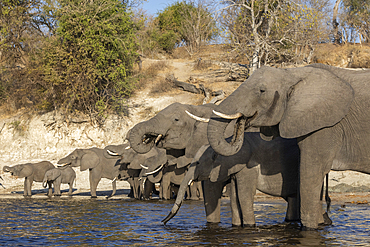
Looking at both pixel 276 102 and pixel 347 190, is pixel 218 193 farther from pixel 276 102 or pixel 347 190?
pixel 347 190

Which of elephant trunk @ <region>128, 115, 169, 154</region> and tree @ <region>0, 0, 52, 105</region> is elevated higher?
tree @ <region>0, 0, 52, 105</region>

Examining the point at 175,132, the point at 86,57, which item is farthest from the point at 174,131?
the point at 86,57

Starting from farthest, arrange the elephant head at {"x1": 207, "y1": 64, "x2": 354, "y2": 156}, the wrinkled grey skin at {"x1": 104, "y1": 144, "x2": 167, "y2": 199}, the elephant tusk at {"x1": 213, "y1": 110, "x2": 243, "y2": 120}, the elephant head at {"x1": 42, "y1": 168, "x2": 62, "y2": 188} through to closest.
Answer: the elephant head at {"x1": 42, "y1": 168, "x2": 62, "y2": 188}
the wrinkled grey skin at {"x1": 104, "y1": 144, "x2": 167, "y2": 199}
the elephant head at {"x1": 207, "y1": 64, "x2": 354, "y2": 156}
the elephant tusk at {"x1": 213, "y1": 110, "x2": 243, "y2": 120}

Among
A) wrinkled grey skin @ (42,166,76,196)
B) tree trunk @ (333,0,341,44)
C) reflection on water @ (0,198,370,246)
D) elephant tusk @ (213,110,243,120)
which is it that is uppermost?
tree trunk @ (333,0,341,44)

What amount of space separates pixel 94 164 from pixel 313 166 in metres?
12.3

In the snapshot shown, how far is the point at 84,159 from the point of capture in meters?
17.5

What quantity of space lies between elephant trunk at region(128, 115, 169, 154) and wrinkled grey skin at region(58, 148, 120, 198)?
731 cm

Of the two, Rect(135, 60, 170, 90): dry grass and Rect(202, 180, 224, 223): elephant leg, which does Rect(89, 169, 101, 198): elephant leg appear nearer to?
Rect(202, 180, 224, 223): elephant leg

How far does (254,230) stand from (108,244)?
7.66 feet

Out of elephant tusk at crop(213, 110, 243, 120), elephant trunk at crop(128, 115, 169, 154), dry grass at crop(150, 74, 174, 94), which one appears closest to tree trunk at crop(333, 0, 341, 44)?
dry grass at crop(150, 74, 174, 94)

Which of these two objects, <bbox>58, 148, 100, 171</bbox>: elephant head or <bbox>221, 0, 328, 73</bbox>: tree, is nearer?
<bbox>58, 148, 100, 171</bbox>: elephant head

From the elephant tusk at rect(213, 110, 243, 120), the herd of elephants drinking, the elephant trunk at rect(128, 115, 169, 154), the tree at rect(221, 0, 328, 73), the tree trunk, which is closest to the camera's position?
the elephant tusk at rect(213, 110, 243, 120)

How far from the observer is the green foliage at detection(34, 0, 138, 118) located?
25859 millimetres

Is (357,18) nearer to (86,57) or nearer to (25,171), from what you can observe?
(86,57)
